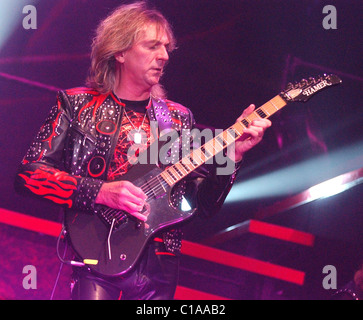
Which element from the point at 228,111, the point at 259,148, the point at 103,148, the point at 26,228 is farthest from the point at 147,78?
the point at 259,148

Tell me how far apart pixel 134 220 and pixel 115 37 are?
38.9 inches

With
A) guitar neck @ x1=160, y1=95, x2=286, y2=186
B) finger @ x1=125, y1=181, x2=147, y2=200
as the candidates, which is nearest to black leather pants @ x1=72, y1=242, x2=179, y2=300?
finger @ x1=125, y1=181, x2=147, y2=200

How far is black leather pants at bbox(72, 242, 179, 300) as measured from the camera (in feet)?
6.66

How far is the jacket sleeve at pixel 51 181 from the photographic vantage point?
2.14 metres

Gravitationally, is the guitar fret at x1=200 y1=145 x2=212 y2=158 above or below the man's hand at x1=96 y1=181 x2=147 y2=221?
above

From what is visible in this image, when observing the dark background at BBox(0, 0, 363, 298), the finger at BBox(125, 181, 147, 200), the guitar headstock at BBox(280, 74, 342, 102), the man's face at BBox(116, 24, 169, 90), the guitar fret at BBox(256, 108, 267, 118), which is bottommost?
the finger at BBox(125, 181, 147, 200)

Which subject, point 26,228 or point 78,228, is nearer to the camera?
point 78,228

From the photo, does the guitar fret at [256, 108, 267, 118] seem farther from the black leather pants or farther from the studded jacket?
the black leather pants

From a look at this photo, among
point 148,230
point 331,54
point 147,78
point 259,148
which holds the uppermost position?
point 331,54

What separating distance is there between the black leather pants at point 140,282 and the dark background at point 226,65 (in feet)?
6.08

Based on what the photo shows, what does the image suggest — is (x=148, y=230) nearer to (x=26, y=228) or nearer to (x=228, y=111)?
(x=26, y=228)

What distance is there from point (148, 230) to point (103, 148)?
1.48 feet
